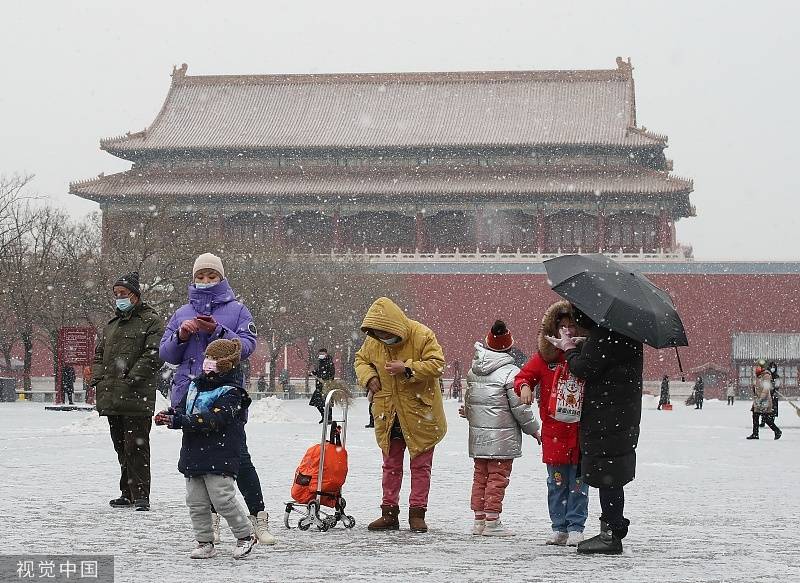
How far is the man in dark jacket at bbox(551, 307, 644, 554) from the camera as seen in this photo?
691 cm

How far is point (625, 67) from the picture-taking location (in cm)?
5072

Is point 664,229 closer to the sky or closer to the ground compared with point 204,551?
closer to the sky

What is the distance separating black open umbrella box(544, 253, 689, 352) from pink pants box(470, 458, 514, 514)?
1128 millimetres

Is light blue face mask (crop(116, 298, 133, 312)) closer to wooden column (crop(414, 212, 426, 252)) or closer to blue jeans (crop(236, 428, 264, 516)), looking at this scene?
blue jeans (crop(236, 428, 264, 516))

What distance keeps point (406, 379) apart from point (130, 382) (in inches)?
75.9

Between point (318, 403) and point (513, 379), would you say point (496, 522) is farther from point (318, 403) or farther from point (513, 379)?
point (318, 403)

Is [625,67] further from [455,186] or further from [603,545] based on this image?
[603,545]

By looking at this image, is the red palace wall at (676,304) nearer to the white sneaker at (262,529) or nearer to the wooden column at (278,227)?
the wooden column at (278,227)

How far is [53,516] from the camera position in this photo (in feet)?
26.2

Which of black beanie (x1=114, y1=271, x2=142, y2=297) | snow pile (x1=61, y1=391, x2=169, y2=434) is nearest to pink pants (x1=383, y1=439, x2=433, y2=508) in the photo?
black beanie (x1=114, y1=271, x2=142, y2=297)

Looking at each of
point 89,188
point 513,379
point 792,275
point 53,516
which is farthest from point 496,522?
point 89,188

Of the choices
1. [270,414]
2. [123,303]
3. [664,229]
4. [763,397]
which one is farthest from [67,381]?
[664,229]

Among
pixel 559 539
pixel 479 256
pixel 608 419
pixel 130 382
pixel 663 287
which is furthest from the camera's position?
pixel 479 256

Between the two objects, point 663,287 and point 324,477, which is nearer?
point 324,477
